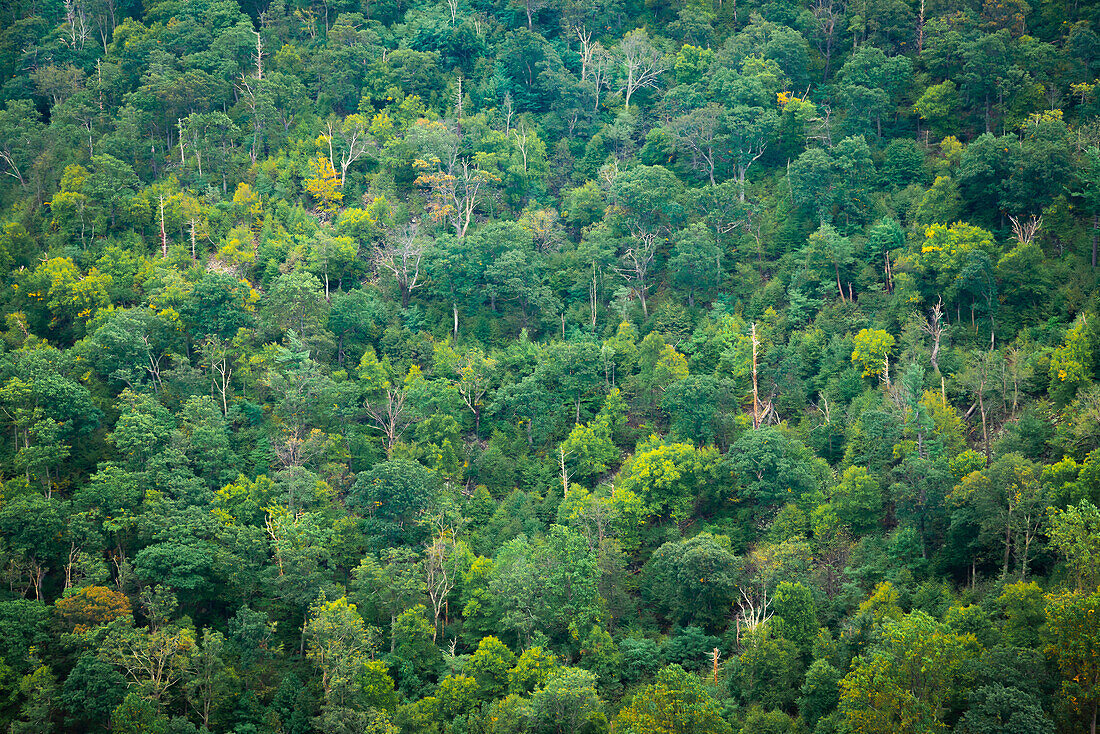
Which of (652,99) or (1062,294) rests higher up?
(652,99)

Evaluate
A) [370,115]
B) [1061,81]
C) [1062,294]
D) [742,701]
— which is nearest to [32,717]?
[742,701]

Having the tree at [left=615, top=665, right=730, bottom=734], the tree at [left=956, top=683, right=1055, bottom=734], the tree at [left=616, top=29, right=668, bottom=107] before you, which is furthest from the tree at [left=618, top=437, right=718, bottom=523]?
the tree at [left=616, top=29, right=668, bottom=107]

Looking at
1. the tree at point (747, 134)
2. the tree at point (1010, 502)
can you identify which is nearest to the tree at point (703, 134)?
the tree at point (747, 134)

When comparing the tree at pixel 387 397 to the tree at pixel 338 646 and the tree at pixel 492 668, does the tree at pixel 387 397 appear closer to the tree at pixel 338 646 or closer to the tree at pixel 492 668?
the tree at pixel 338 646

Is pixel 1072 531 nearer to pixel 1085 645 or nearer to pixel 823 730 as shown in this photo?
pixel 1085 645

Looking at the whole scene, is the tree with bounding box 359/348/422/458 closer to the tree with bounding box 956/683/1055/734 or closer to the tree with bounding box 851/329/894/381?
the tree with bounding box 851/329/894/381

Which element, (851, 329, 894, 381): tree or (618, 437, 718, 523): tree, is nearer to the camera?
(618, 437, 718, 523): tree

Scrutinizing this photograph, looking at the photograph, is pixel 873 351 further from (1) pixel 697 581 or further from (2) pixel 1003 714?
(2) pixel 1003 714

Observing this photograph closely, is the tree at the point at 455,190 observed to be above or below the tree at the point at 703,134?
below

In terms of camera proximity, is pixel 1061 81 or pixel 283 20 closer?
pixel 1061 81
